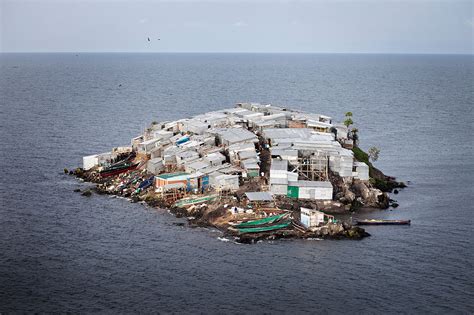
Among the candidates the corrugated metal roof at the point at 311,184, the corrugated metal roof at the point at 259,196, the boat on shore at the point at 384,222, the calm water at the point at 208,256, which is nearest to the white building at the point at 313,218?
the calm water at the point at 208,256

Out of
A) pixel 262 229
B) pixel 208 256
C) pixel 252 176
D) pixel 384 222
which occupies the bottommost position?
pixel 208 256

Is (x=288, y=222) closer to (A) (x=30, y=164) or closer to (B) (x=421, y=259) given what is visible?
(B) (x=421, y=259)

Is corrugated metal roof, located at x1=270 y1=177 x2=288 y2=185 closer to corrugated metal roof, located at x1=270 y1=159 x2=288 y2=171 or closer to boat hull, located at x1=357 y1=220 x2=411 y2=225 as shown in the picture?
corrugated metal roof, located at x1=270 y1=159 x2=288 y2=171

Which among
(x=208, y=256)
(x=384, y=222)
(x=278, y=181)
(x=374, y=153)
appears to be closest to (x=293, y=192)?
(x=278, y=181)

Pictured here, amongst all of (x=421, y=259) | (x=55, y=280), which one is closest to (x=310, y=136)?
(x=421, y=259)

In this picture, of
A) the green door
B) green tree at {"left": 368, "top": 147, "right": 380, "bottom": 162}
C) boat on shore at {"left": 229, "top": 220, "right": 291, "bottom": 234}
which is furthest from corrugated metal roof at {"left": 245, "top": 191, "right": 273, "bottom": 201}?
green tree at {"left": 368, "top": 147, "right": 380, "bottom": 162}

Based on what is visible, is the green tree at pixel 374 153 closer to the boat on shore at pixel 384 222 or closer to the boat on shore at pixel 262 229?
the boat on shore at pixel 384 222

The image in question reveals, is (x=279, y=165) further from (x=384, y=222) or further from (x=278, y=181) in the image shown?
(x=384, y=222)
